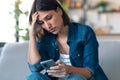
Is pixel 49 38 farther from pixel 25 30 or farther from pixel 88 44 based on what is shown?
pixel 25 30

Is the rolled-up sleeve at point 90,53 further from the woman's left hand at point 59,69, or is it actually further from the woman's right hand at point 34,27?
the woman's right hand at point 34,27

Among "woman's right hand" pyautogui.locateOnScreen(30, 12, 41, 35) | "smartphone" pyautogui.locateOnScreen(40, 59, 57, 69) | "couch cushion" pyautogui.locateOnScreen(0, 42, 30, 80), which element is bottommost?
"couch cushion" pyautogui.locateOnScreen(0, 42, 30, 80)

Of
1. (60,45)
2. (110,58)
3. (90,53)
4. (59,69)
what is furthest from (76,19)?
(59,69)

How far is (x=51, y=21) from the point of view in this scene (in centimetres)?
156

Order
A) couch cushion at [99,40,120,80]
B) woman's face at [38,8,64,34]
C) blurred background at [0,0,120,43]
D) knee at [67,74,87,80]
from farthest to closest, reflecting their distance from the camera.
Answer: blurred background at [0,0,120,43]
couch cushion at [99,40,120,80]
woman's face at [38,8,64,34]
knee at [67,74,87,80]

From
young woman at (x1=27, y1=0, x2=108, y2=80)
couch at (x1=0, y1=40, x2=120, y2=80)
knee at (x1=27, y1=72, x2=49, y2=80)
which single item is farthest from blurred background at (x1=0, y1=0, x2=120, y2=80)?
knee at (x1=27, y1=72, x2=49, y2=80)

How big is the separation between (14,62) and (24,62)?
7 centimetres

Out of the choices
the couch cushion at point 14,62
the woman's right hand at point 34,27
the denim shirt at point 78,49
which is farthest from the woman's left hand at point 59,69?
the couch cushion at point 14,62

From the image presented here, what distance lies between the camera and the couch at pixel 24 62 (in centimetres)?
188

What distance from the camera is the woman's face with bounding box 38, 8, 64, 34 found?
5.11 ft

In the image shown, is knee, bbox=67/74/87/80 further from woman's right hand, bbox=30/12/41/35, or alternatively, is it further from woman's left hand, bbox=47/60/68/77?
woman's right hand, bbox=30/12/41/35

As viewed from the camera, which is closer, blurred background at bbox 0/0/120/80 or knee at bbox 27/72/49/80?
knee at bbox 27/72/49/80

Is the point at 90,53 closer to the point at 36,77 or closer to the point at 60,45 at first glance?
the point at 60,45

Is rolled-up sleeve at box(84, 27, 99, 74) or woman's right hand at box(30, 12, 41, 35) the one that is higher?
woman's right hand at box(30, 12, 41, 35)
